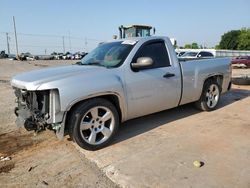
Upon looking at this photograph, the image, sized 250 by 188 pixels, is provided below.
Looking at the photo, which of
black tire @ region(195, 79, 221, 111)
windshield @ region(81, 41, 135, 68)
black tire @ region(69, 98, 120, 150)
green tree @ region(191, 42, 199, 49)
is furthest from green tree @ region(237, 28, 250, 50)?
black tire @ region(69, 98, 120, 150)

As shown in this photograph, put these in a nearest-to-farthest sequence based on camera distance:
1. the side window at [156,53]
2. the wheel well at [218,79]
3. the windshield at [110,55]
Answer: the windshield at [110,55], the side window at [156,53], the wheel well at [218,79]

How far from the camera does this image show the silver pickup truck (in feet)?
13.2

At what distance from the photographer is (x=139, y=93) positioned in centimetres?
479

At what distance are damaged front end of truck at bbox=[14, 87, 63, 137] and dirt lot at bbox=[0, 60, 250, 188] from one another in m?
0.48

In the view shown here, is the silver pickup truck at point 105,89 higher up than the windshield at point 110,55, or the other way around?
the windshield at point 110,55

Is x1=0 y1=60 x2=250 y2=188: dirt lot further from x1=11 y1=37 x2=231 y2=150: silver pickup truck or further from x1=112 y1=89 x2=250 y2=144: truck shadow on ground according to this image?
x1=11 y1=37 x2=231 y2=150: silver pickup truck

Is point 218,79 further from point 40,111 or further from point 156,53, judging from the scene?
point 40,111

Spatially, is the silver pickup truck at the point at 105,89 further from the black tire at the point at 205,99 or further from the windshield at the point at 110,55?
the black tire at the point at 205,99

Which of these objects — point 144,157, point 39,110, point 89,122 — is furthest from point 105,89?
point 144,157

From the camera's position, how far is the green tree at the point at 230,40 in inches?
2982

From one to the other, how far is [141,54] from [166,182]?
8.05 feet

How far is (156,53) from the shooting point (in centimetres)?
527

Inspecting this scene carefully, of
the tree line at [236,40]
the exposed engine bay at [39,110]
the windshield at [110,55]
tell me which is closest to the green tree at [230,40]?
the tree line at [236,40]

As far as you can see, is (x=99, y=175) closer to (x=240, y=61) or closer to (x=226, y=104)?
(x=226, y=104)
